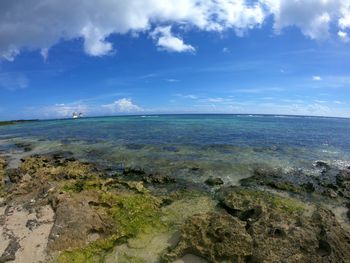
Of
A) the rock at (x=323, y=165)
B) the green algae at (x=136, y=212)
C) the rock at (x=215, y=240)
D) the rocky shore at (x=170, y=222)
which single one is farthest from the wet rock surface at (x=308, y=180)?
the rock at (x=215, y=240)

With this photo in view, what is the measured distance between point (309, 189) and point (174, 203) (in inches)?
349

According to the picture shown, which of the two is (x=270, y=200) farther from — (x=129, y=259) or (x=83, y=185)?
(x=83, y=185)

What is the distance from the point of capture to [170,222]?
40.4ft

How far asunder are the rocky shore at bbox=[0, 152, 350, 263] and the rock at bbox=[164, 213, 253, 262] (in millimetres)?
32

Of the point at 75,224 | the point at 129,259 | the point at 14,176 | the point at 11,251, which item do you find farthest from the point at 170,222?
the point at 14,176

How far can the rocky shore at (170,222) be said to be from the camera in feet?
30.8

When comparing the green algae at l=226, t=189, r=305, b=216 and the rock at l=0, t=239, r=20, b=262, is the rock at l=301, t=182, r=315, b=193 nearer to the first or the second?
the green algae at l=226, t=189, r=305, b=216

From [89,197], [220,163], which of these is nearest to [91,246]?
[89,197]

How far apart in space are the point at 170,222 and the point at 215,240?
3.02 m

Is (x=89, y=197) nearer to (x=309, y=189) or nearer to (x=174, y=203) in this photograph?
(x=174, y=203)

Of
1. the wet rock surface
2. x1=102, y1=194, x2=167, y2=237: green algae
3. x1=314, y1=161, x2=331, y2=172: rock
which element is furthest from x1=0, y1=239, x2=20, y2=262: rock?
x1=314, y1=161, x2=331, y2=172: rock

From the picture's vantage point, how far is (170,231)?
1156 cm

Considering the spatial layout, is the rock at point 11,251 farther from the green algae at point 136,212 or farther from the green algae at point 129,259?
the green algae at point 136,212

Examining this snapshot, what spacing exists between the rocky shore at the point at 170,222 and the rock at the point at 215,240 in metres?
0.03
